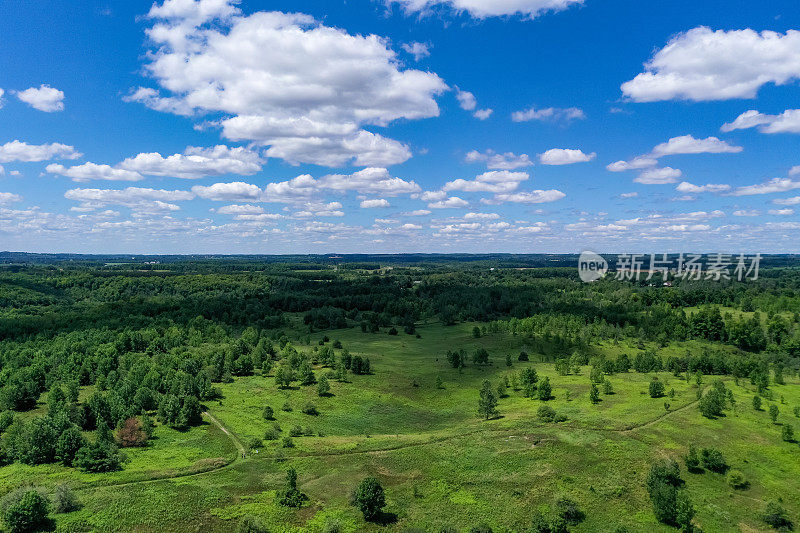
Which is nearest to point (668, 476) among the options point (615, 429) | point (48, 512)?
point (615, 429)

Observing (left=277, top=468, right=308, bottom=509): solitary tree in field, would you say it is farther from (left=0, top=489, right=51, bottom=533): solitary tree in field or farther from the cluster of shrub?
(left=0, top=489, right=51, bottom=533): solitary tree in field

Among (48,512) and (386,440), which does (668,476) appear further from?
(48,512)

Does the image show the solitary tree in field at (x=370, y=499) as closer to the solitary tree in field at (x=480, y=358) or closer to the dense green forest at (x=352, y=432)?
the dense green forest at (x=352, y=432)

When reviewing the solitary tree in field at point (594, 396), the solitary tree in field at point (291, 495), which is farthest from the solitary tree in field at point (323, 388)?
the solitary tree in field at point (594, 396)

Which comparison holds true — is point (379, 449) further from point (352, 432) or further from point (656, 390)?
point (656, 390)

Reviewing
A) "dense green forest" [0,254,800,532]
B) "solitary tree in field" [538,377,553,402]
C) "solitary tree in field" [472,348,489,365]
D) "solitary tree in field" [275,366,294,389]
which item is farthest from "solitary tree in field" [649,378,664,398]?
"solitary tree in field" [275,366,294,389]

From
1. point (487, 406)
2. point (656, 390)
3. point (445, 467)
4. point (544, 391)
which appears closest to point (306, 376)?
point (487, 406)
